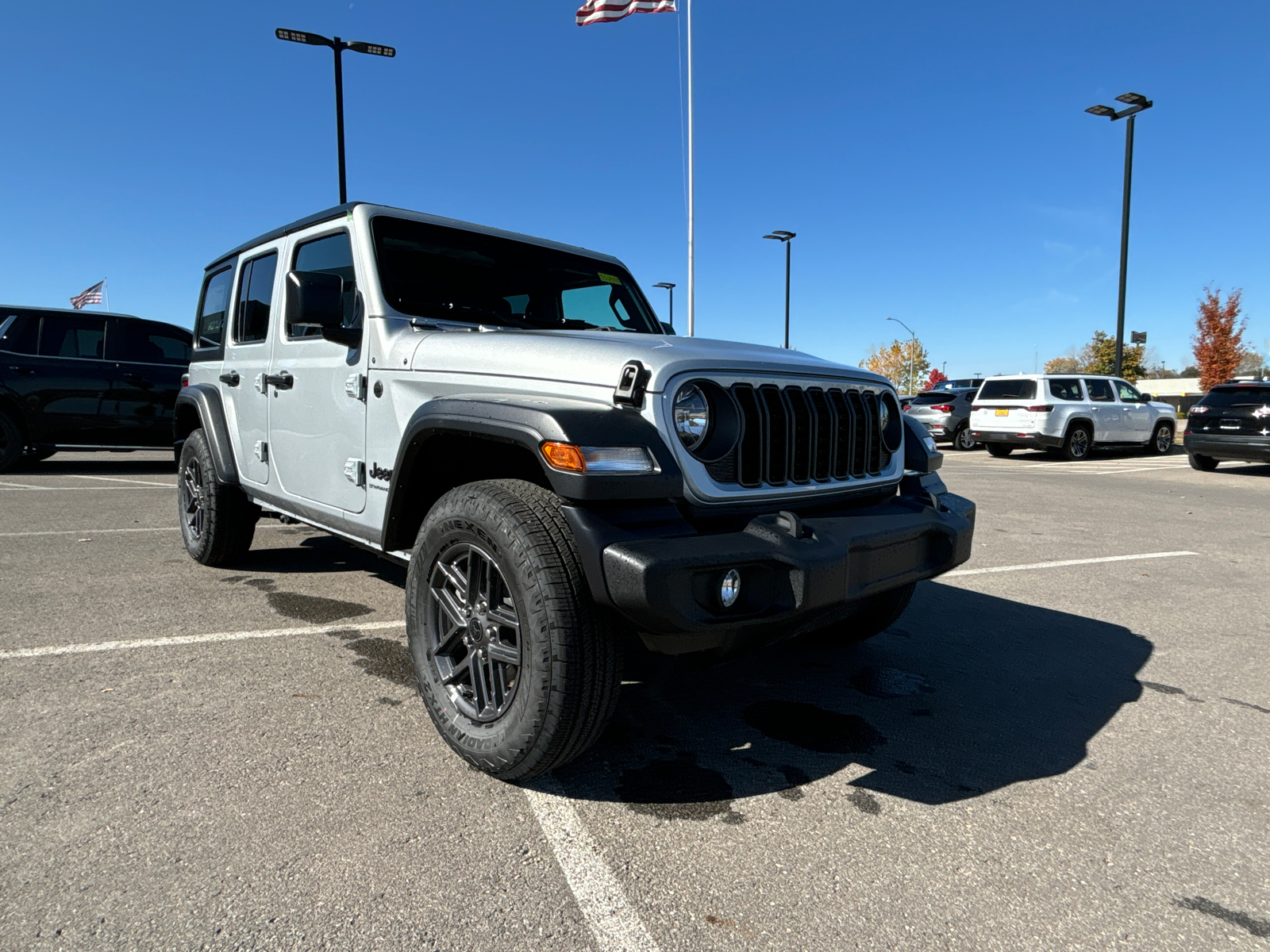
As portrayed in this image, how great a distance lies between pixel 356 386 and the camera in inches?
134

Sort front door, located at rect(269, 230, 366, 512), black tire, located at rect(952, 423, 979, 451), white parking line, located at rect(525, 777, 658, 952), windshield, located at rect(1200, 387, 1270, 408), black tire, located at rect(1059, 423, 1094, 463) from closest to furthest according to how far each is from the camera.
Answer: white parking line, located at rect(525, 777, 658, 952) < front door, located at rect(269, 230, 366, 512) < windshield, located at rect(1200, 387, 1270, 408) < black tire, located at rect(1059, 423, 1094, 463) < black tire, located at rect(952, 423, 979, 451)

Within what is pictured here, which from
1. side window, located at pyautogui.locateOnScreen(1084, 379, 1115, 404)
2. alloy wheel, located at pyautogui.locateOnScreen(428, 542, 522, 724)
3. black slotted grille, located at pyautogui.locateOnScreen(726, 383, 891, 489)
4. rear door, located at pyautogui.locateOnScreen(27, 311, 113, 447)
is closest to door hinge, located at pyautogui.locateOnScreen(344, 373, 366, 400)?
alloy wheel, located at pyautogui.locateOnScreen(428, 542, 522, 724)

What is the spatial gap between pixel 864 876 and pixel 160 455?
14.7 metres

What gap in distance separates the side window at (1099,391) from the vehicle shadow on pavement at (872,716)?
1451 cm

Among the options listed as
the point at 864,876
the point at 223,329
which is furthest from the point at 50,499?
the point at 864,876

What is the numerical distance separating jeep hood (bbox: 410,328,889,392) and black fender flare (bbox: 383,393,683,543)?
11cm

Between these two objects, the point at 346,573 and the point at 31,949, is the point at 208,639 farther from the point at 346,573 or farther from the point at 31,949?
the point at 31,949

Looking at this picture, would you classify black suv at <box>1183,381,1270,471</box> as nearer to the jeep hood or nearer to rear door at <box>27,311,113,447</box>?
the jeep hood

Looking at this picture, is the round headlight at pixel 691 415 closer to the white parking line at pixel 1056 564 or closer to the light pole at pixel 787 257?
the white parking line at pixel 1056 564

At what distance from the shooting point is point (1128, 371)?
4156 centimetres

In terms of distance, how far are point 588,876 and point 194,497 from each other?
4.29m

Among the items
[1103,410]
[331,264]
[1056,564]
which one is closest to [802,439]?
[331,264]

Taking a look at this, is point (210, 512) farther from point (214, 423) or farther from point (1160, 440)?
point (1160, 440)

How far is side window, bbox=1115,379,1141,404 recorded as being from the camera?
1734cm
